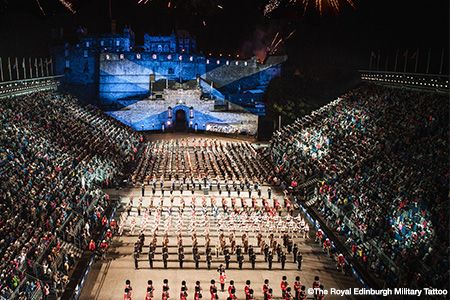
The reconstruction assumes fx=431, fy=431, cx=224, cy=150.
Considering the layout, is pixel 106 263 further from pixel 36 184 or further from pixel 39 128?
pixel 39 128

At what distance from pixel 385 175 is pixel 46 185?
22.7 metres

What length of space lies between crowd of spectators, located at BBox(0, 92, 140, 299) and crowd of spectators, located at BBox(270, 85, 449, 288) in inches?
615

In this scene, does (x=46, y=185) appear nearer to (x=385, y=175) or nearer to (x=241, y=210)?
(x=241, y=210)

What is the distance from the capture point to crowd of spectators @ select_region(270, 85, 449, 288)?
847 inches

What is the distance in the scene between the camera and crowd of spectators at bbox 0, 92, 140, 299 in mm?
19906

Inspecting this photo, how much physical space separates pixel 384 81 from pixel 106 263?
36.3 metres

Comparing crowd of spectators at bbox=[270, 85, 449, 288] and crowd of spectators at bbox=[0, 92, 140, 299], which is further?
crowd of spectators at bbox=[270, 85, 449, 288]

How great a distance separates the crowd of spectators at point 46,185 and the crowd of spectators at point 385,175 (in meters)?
15.6

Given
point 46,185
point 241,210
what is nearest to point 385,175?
point 241,210

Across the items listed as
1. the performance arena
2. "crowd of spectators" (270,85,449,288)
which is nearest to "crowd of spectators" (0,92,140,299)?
the performance arena

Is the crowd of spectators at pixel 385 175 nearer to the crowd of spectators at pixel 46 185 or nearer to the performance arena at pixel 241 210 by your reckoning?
the performance arena at pixel 241 210

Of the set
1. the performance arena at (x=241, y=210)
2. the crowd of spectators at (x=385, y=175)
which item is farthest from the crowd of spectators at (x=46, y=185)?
the crowd of spectators at (x=385, y=175)

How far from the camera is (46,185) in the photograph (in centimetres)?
2780

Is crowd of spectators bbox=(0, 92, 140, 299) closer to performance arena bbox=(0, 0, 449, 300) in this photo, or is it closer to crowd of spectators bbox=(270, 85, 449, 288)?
performance arena bbox=(0, 0, 449, 300)
